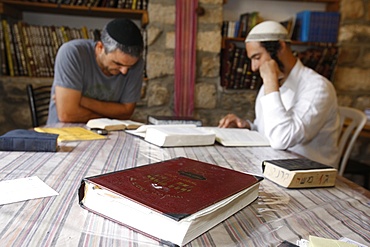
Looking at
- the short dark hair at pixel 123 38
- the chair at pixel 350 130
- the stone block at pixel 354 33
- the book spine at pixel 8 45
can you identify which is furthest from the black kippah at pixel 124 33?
the stone block at pixel 354 33

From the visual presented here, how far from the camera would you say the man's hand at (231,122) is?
5.54 feet

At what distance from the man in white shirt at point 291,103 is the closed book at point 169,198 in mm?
687

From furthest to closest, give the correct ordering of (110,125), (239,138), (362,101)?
(362,101)
(110,125)
(239,138)

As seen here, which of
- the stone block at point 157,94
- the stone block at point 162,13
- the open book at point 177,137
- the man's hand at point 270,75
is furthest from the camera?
the stone block at point 157,94

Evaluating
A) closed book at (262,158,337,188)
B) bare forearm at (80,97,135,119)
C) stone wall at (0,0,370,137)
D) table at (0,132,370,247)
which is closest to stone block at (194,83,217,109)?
stone wall at (0,0,370,137)

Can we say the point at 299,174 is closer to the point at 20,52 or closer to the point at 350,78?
the point at 20,52

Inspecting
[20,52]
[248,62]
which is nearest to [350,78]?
[248,62]

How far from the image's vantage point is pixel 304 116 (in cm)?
150

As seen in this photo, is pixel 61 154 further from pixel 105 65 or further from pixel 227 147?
pixel 105 65

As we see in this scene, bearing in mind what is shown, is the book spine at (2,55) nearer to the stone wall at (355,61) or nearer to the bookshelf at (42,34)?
the bookshelf at (42,34)

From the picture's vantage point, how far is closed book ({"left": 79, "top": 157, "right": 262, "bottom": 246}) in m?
0.53

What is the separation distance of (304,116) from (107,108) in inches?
40.5

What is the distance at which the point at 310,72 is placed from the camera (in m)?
1.69

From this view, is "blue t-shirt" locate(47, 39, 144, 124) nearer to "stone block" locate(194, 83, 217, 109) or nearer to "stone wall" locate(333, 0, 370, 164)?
"stone block" locate(194, 83, 217, 109)
